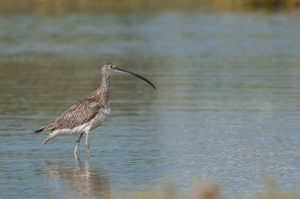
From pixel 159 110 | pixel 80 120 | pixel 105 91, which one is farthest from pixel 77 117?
pixel 159 110

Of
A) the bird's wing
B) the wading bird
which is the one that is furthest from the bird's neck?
the bird's wing

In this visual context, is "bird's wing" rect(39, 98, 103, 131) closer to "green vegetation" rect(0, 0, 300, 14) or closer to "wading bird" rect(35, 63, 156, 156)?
"wading bird" rect(35, 63, 156, 156)

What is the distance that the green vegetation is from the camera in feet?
168

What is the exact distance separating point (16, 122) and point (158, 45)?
15843 mm

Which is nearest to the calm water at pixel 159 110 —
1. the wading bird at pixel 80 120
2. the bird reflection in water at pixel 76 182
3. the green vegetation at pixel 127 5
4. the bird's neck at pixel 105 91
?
the bird reflection in water at pixel 76 182

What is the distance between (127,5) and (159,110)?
38925 millimetres

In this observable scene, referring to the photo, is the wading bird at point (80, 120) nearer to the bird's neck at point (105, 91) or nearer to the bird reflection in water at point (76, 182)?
the bird's neck at point (105, 91)

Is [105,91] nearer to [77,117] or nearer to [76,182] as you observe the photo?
[77,117]

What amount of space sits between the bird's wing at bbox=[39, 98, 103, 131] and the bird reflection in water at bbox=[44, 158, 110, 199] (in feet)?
2.48

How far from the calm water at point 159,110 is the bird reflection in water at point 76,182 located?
0.02 m

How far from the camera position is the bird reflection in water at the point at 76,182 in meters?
10.8

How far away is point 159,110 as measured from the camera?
18078mm

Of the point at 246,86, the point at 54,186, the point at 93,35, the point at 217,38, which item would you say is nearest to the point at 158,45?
the point at 217,38

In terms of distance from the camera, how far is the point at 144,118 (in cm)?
1703
